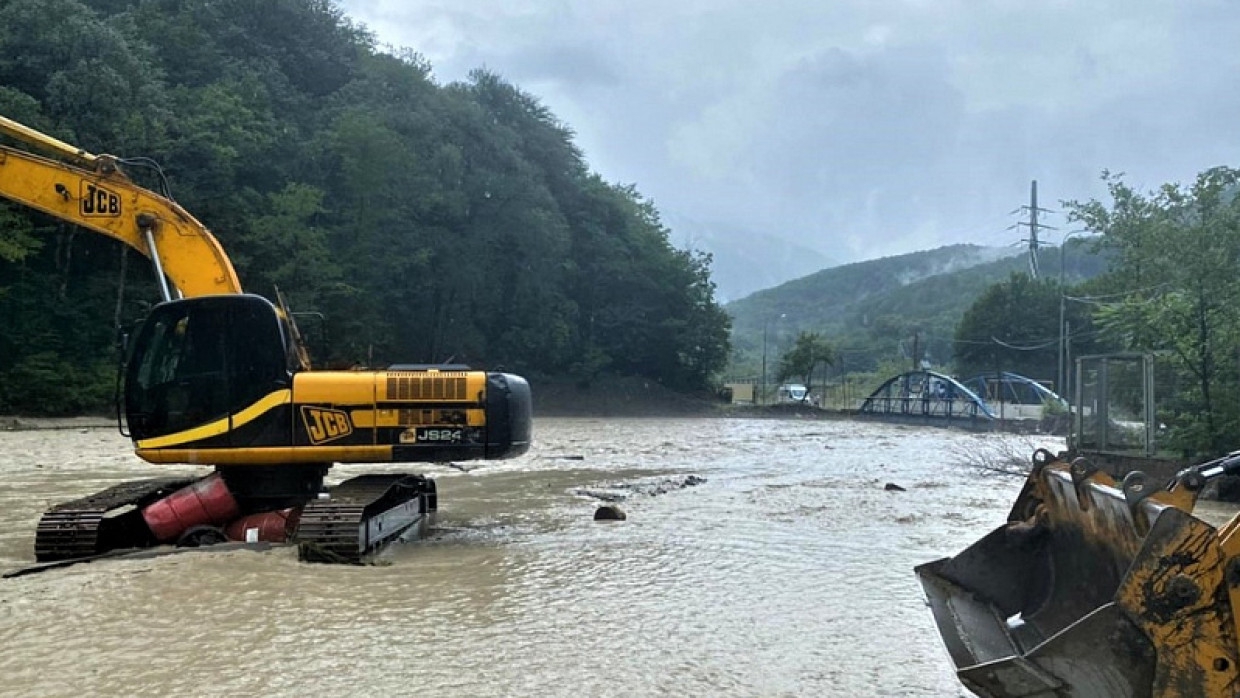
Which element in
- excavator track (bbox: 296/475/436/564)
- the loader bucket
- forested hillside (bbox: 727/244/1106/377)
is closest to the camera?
the loader bucket

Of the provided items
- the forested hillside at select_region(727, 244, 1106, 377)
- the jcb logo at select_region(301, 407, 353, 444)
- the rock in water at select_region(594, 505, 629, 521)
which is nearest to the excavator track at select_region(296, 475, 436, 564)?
the jcb logo at select_region(301, 407, 353, 444)

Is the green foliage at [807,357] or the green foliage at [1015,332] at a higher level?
the green foliage at [1015,332]

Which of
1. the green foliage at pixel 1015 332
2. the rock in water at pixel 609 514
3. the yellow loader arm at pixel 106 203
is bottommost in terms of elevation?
the rock in water at pixel 609 514

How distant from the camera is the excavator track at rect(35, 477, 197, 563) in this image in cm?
798

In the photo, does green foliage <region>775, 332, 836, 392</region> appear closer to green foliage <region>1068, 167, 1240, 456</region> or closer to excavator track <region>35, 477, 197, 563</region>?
green foliage <region>1068, 167, 1240, 456</region>

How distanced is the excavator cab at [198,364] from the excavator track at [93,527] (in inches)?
22.8

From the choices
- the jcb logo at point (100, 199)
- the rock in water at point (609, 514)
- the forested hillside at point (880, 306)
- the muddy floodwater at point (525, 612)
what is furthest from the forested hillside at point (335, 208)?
the muddy floodwater at point (525, 612)

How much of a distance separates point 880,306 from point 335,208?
10167cm

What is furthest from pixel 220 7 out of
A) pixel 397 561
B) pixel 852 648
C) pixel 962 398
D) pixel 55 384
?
pixel 852 648

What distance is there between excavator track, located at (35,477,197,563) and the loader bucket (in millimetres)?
6453

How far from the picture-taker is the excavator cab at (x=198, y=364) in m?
8.96

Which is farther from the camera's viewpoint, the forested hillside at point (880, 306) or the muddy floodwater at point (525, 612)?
the forested hillside at point (880, 306)

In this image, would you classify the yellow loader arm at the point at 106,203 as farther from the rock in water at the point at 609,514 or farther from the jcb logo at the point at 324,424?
the rock in water at the point at 609,514

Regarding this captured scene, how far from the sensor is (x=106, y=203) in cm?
1025
